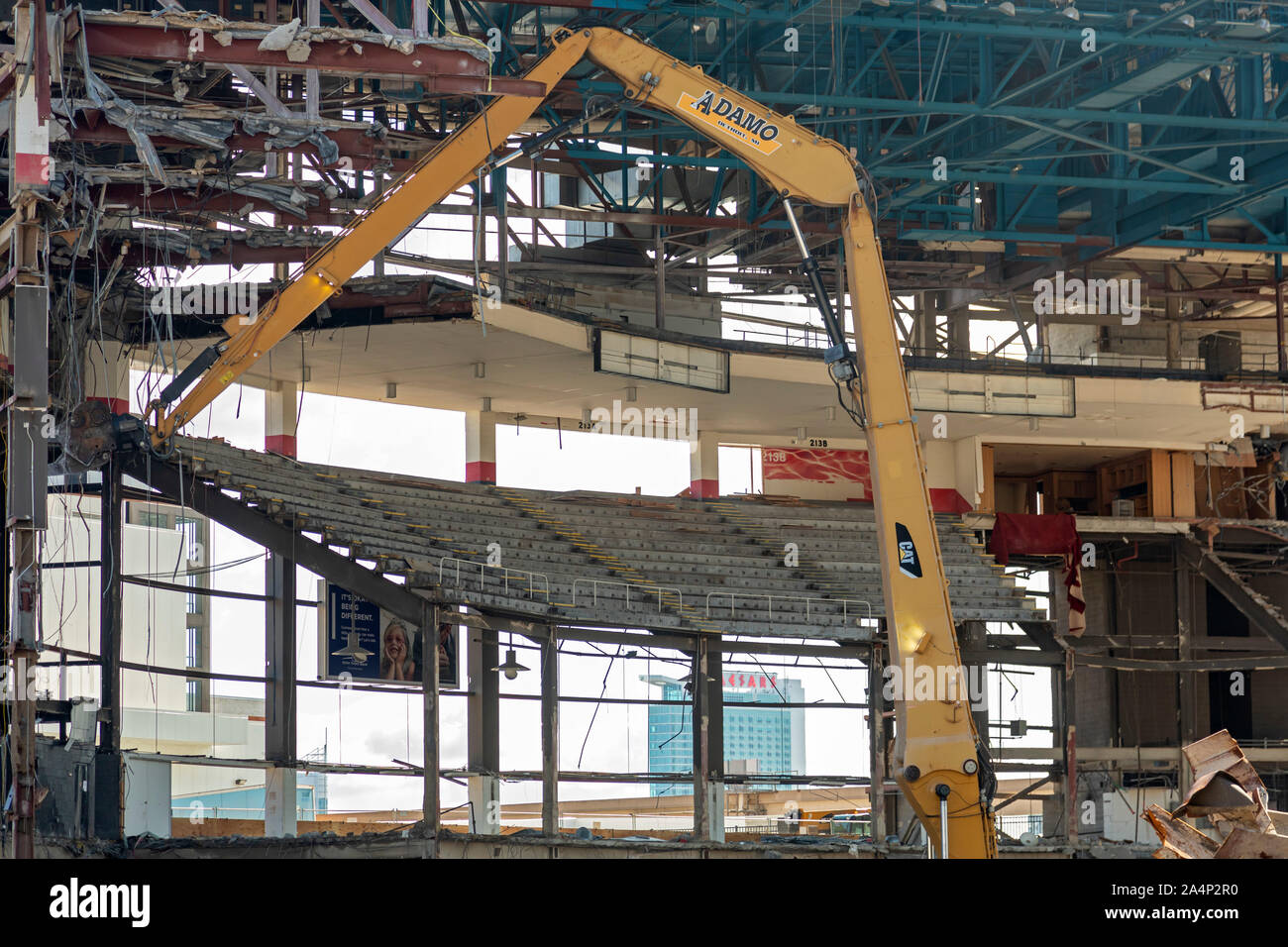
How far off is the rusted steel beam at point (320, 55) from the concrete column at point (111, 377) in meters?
15.0


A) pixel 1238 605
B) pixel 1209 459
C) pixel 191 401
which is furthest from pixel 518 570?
pixel 1209 459

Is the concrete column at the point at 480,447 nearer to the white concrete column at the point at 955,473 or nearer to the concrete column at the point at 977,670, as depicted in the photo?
the white concrete column at the point at 955,473

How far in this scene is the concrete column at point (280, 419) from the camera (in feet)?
114

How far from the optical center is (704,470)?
4019 cm

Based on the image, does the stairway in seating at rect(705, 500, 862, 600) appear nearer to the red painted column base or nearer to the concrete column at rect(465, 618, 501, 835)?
the concrete column at rect(465, 618, 501, 835)

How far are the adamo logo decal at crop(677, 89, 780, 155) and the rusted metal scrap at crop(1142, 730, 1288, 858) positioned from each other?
37.6ft

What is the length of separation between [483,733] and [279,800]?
5470mm

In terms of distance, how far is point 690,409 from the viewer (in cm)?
3844

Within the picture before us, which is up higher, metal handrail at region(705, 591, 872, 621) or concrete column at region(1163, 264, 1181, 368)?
concrete column at region(1163, 264, 1181, 368)

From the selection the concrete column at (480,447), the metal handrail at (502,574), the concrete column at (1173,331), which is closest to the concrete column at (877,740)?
the metal handrail at (502,574)

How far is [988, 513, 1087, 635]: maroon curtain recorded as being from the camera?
124ft

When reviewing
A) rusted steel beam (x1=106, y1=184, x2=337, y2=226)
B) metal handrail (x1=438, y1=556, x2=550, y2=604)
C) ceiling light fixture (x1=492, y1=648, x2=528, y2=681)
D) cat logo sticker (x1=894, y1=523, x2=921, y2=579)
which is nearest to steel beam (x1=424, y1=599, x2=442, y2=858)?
metal handrail (x1=438, y1=556, x2=550, y2=604)

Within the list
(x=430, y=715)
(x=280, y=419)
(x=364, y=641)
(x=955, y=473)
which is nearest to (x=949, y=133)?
(x=955, y=473)
